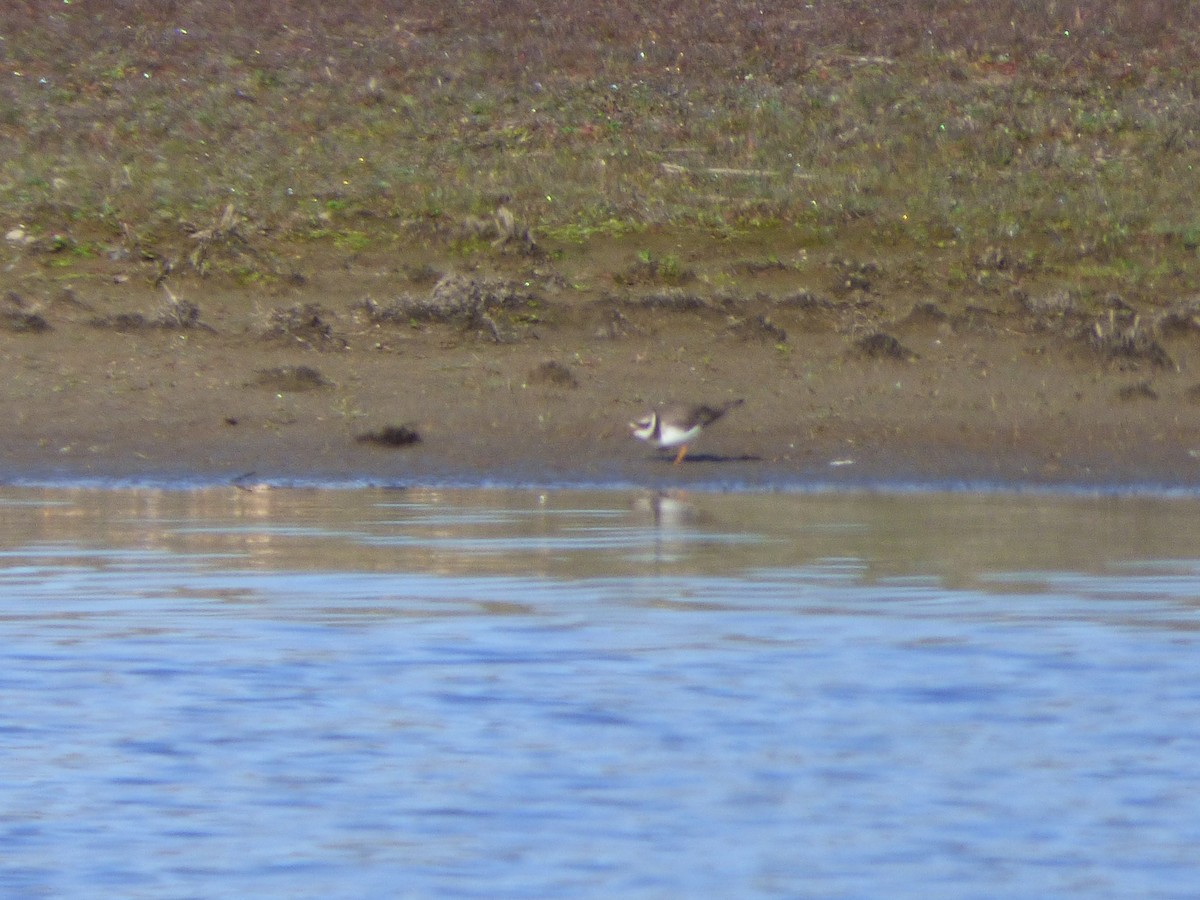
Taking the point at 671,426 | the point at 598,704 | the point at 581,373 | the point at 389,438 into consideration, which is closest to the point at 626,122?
the point at 581,373

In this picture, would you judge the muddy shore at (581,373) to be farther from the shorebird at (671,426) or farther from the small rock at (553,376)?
the shorebird at (671,426)

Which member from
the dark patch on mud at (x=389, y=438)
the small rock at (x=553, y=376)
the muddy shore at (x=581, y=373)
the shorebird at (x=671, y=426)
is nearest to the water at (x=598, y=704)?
the shorebird at (x=671, y=426)

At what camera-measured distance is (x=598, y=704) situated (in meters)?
6.40

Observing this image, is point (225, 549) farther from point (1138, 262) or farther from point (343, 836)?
point (1138, 262)

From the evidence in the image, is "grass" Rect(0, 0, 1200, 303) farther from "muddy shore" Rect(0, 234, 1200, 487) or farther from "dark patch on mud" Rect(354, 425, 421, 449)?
"dark patch on mud" Rect(354, 425, 421, 449)

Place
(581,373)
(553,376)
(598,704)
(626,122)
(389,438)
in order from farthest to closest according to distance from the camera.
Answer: (626,122)
(581,373)
(553,376)
(389,438)
(598,704)

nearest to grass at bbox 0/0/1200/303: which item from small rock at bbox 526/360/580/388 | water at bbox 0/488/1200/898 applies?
small rock at bbox 526/360/580/388

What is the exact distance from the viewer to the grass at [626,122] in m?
15.7

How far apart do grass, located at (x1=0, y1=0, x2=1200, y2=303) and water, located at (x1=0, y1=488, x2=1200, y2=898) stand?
6110 millimetres

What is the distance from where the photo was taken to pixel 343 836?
16.9ft

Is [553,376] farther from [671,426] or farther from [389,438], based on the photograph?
[671,426]

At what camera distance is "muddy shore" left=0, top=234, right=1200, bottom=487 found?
37.7 ft

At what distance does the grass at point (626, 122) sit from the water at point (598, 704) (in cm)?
611

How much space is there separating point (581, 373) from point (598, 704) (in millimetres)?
6520
